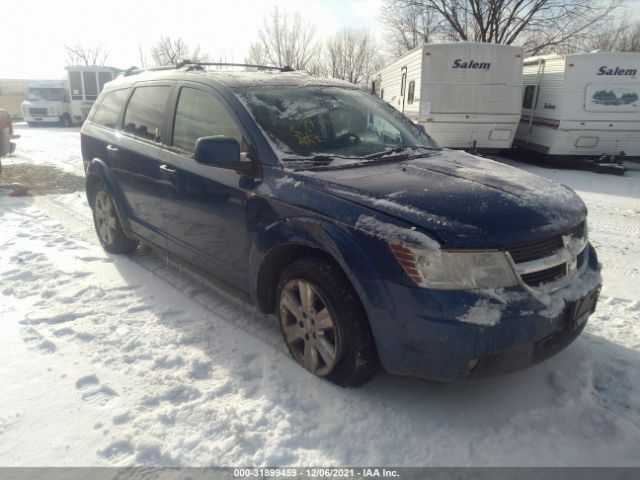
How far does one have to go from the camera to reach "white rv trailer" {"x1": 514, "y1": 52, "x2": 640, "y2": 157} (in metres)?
10.6

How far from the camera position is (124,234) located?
4.97m

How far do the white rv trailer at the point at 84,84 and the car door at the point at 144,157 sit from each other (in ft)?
70.6

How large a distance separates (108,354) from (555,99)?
1129 centimetres

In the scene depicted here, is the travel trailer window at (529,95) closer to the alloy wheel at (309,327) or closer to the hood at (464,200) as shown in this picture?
the hood at (464,200)

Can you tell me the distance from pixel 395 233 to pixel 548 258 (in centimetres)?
84

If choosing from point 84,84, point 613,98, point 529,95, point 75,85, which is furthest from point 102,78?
point 613,98

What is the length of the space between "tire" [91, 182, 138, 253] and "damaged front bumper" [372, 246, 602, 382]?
352 cm

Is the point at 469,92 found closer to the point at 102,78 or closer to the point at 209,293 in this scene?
the point at 209,293

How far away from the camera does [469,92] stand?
10930mm

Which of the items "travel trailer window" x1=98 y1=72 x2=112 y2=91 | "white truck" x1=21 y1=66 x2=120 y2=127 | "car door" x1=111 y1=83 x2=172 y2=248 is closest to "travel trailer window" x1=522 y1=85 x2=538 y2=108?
"car door" x1=111 y1=83 x2=172 y2=248

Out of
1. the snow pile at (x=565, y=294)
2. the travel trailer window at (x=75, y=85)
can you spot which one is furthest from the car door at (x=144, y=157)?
the travel trailer window at (x=75, y=85)

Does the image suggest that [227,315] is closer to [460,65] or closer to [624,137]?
[460,65]

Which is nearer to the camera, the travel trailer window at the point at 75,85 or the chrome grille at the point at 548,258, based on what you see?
the chrome grille at the point at 548,258

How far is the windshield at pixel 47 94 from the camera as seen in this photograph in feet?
80.6
